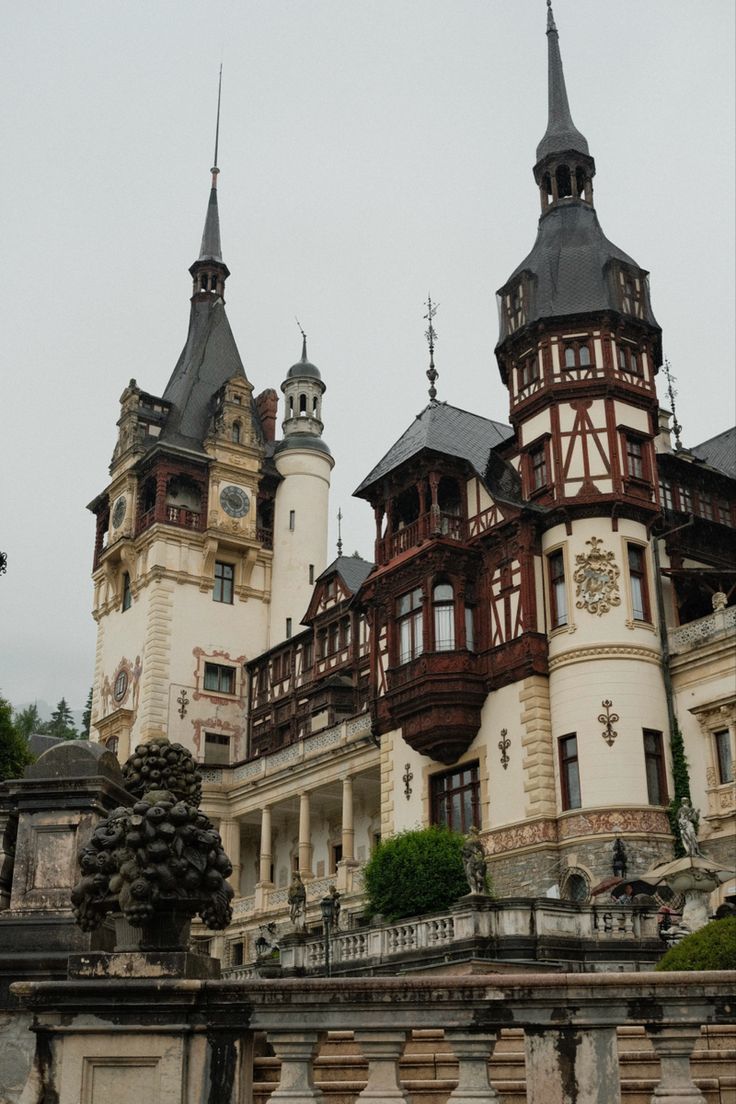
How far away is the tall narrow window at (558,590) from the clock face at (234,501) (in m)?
25.7

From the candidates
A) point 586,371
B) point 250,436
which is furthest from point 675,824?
point 250,436

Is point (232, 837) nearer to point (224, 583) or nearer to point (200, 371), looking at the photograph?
point (224, 583)

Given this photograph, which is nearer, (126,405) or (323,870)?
(323,870)

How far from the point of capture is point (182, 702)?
55594 mm

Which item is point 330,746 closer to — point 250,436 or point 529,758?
point 529,758

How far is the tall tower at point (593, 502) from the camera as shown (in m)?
33.5

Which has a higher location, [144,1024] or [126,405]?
[126,405]

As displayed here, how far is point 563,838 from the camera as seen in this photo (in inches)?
1314

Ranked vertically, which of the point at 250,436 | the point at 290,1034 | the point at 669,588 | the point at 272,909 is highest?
the point at 250,436

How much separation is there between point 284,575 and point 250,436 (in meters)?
7.13

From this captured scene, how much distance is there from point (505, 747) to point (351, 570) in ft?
59.8

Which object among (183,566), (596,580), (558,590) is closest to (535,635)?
(558,590)

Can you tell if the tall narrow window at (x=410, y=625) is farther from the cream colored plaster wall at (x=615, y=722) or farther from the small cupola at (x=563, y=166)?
the small cupola at (x=563, y=166)

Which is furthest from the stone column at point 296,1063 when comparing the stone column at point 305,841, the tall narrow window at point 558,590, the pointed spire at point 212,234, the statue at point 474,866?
the pointed spire at point 212,234
